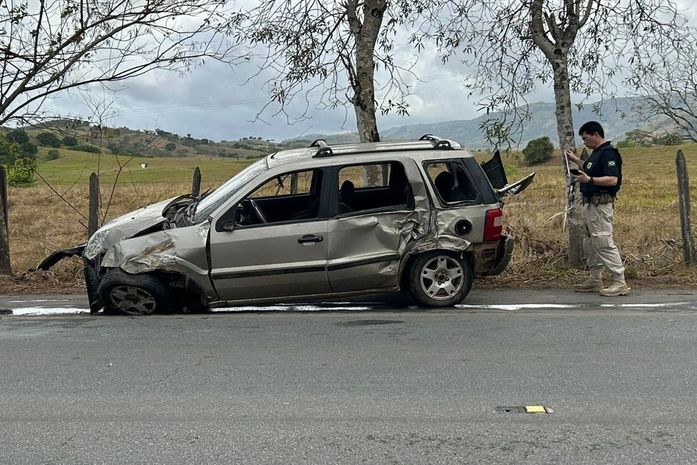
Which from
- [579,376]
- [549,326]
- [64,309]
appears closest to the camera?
[579,376]

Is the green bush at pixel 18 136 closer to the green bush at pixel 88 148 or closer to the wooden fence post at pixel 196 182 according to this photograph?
the green bush at pixel 88 148

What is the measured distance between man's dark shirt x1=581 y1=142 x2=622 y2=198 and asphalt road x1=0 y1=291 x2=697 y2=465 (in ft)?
4.60

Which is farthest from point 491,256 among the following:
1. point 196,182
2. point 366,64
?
point 196,182

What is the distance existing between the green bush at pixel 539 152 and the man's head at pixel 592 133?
109 ft

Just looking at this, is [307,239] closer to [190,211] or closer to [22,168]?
[190,211]

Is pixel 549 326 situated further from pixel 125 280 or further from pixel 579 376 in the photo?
pixel 125 280

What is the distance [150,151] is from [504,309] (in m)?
6.99

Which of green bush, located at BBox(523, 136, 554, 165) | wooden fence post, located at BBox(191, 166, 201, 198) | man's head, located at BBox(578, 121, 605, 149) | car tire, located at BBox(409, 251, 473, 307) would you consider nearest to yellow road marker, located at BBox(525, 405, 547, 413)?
car tire, located at BBox(409, 251, 473, 307)

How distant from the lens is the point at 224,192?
712 centimetres

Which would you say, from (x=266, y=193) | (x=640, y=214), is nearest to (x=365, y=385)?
(x=266, y=193)

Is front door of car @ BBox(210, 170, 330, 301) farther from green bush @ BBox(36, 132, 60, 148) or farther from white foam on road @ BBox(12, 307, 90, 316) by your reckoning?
green bush @ BBox(36, 132, 60, 148)

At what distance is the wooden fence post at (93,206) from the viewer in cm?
974

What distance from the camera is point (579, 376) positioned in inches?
188

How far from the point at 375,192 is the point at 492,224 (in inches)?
65.0
